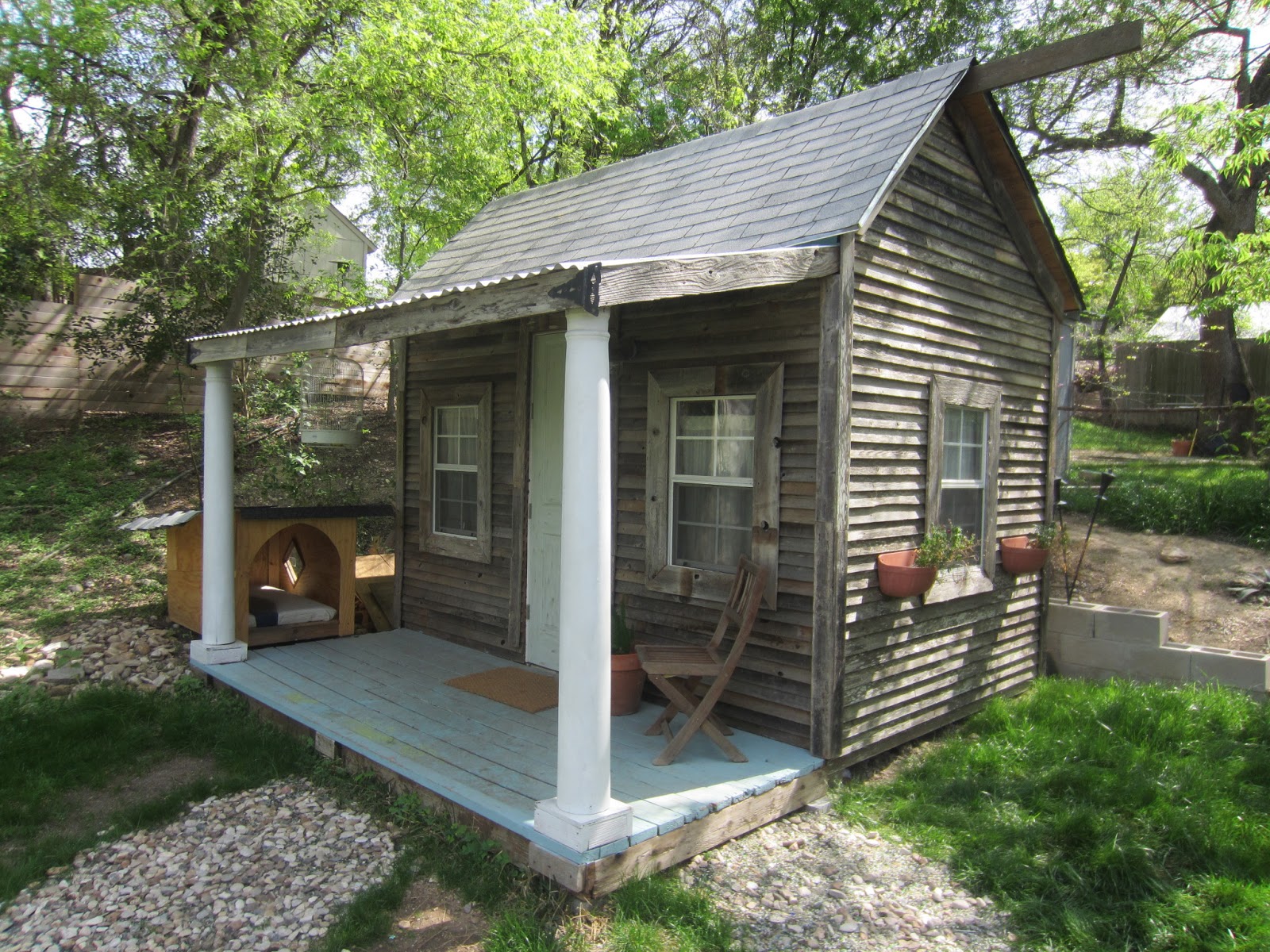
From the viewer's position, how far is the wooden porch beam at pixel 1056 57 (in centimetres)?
459

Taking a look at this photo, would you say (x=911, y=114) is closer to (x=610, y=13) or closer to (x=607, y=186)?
(x=607, y=186)

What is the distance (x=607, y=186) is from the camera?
23.6 feet

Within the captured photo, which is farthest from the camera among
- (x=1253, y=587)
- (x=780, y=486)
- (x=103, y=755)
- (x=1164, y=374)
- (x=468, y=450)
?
(x=1164, y=374)

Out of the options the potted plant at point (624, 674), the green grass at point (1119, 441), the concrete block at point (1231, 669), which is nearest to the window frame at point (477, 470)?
the potted plant at point (624, 674)

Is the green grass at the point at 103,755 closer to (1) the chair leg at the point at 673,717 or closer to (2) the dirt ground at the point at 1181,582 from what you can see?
(1) the chair leg at the point at 673,717

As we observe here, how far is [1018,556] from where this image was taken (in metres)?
6.02

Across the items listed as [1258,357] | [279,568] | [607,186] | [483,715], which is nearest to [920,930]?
[483,715]

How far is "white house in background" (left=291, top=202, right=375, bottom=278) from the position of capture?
12398 millimetres

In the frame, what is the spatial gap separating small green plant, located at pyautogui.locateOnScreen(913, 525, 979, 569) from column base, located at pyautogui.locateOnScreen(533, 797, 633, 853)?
2.33 m

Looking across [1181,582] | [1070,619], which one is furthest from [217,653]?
[1181,582]

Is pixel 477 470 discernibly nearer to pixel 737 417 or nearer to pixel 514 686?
pixel 514 686

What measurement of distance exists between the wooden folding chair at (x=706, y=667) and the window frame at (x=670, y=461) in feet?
0.73

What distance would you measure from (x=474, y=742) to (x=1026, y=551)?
3.97 metres

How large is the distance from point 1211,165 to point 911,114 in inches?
340
